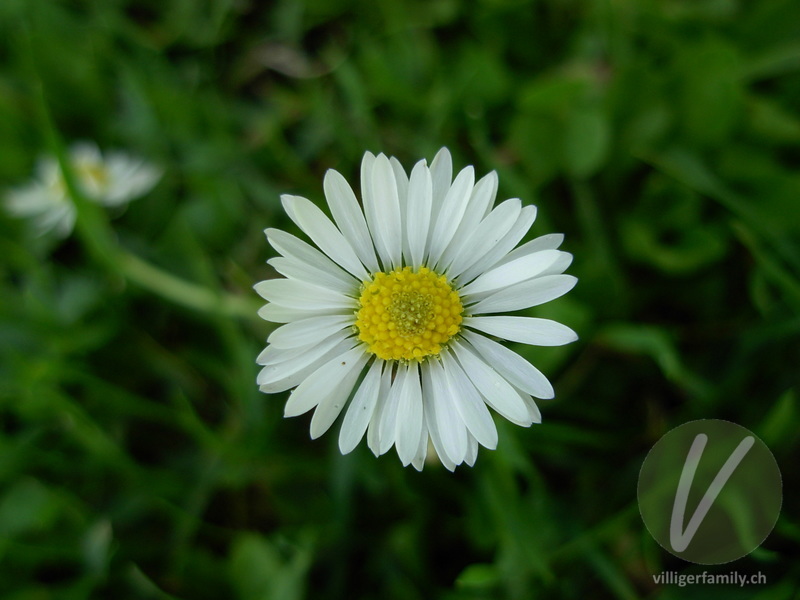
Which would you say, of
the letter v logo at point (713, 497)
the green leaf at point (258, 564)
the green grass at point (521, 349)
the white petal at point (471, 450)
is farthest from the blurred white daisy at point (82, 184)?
the letter v logo at point (713, 497)

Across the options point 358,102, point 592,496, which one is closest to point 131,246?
point 358,102

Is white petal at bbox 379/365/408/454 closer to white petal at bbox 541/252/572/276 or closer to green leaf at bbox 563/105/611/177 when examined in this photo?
white petal at bbox 541/252/572/276

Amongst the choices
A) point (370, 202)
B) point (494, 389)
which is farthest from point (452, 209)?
point (494, 389)

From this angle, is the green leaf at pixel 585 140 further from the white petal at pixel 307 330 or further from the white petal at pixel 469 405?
the white petal at pixel 307 330

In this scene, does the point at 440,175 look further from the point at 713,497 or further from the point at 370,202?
the point at 713,497

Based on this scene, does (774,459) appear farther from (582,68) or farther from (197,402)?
(197,402)

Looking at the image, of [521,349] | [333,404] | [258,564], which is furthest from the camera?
[258,564]
